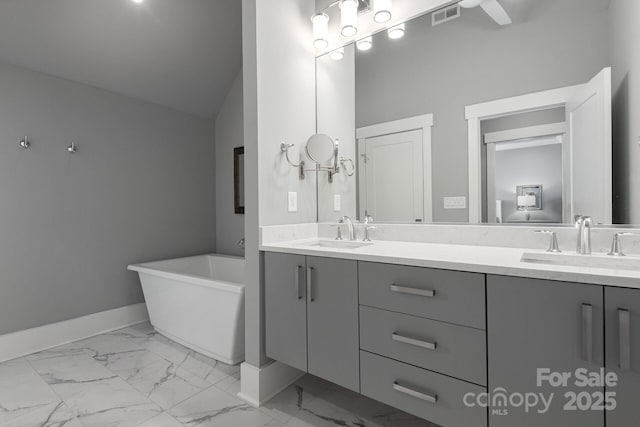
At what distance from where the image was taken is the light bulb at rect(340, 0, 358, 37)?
195 centimetres

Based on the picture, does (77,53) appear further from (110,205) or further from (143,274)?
(143,274)

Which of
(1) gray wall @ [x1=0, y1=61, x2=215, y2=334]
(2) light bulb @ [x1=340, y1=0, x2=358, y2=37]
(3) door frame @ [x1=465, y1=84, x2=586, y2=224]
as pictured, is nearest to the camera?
(3) door frame @ [x1=465, y1=84, x2=586, y2=224]

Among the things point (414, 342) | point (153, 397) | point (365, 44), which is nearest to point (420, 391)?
point (414, 342)

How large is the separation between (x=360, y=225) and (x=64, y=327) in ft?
8.42

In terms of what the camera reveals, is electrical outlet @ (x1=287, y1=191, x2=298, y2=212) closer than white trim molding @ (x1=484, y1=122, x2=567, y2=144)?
No

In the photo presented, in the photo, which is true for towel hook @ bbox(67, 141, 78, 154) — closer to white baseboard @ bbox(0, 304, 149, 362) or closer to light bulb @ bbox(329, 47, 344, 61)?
white baseboard @ bbox(0, 304, 149, 362)

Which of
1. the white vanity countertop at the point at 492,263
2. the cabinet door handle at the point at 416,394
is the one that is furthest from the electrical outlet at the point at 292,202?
the cabinet door handle at the point at 416,394

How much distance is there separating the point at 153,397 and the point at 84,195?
1.86m

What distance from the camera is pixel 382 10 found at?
1.86 metres

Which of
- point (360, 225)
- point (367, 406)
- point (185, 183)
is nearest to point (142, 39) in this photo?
point (185, 183)

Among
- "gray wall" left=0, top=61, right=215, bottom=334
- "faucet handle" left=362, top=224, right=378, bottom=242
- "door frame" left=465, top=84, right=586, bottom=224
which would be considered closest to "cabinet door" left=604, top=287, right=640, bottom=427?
"door frame" left=465, top=84, right=586, bottom=224

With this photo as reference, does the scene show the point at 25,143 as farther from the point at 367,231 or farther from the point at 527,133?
the point at 527,133

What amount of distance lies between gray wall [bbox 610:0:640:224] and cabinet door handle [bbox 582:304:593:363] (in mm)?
643

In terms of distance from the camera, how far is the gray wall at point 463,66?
1.43 m
